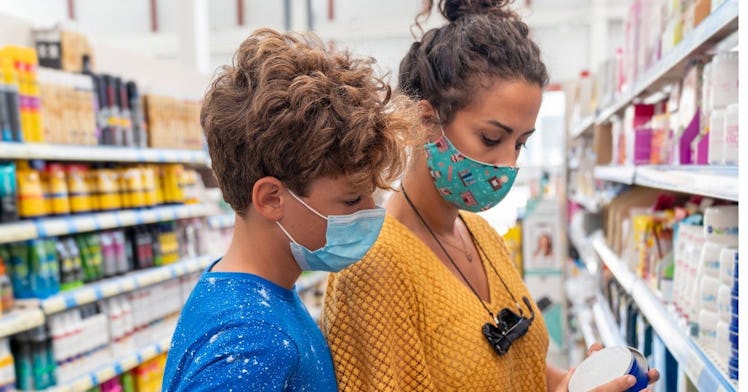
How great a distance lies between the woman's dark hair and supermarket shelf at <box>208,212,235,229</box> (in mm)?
3248

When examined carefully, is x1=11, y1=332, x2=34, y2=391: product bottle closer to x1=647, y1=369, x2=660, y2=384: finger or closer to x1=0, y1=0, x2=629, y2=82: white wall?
x1=647, y1=369, x2=660, y2=384: finger

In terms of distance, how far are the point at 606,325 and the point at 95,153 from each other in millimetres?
2750

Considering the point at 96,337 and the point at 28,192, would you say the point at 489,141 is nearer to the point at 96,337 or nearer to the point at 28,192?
the point at 28,192

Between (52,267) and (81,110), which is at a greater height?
(81,110)

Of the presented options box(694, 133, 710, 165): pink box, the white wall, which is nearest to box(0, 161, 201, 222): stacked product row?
box(694, 133, 710, 165): pink box

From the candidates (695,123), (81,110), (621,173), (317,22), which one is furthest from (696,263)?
(317,22)

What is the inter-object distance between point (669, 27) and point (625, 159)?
1019 millimetres

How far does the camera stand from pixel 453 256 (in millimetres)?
1455

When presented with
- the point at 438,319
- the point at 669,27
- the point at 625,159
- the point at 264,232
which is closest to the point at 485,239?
the point at 438,319

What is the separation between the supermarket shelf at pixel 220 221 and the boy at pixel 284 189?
3.40 meters

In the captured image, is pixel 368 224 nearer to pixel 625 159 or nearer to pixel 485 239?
pixel 485 239

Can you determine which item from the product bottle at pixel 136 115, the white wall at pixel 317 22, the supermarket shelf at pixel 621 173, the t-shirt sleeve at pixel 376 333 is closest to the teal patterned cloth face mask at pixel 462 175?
the t-shirt sleeve at pixel 376 333

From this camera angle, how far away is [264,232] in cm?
111

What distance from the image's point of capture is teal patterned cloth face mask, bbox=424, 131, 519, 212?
1.39m
